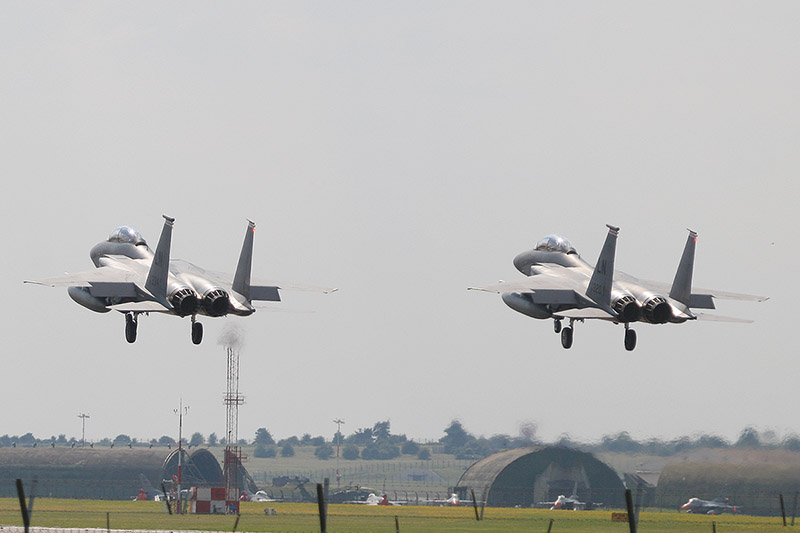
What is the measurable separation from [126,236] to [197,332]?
8845mm

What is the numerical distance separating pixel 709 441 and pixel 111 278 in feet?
90.8

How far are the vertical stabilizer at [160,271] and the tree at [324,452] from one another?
81106mm

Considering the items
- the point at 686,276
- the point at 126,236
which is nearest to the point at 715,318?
the point at 686,276

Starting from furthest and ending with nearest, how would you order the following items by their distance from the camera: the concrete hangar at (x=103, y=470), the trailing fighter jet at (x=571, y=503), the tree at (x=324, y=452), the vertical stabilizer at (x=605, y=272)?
the tree at (x=324, y=452) < the concrete hangar at (x=103, y=470) < the trailing fighter jet at (x=571, y=503) < the vertical stabilizer at (x=605, y=272)

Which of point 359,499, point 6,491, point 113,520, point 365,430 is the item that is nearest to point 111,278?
point 113,520

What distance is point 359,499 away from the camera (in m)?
87.8

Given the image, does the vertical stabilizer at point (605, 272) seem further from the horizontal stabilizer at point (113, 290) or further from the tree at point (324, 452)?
the tree at point (324, 452)

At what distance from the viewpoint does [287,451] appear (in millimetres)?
142500

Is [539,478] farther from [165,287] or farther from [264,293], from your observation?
[165,287]

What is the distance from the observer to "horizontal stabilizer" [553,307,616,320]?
5506 centimetres

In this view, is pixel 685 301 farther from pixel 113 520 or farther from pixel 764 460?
pixel 113 520

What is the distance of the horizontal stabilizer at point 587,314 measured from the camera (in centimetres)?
5506

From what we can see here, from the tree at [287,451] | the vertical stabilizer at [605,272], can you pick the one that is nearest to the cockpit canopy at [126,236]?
the vertical stabilizer at [605,272]

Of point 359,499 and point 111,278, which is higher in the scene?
point 111,278
